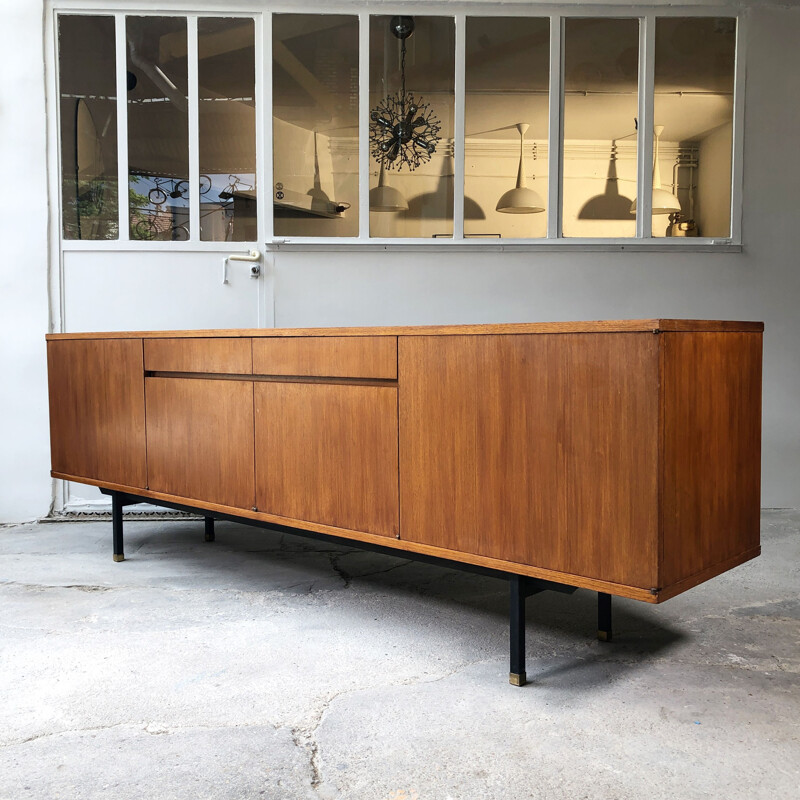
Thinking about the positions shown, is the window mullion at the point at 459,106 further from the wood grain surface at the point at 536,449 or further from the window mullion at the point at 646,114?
the wood grain surface at the point at 536,449

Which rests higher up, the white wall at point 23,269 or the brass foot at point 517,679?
the white wall at point 23,269

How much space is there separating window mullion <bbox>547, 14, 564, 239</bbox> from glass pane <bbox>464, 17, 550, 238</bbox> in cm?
3

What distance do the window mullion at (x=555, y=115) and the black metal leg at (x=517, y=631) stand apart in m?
2.64

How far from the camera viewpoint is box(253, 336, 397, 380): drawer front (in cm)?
218

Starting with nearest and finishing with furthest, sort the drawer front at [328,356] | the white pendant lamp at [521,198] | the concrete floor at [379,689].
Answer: the concrete floor at [379,689] < the drawer front at [328,356] < the white pendant lamp at [521,198]

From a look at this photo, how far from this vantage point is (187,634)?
2.39m

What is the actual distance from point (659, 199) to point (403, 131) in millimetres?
1425

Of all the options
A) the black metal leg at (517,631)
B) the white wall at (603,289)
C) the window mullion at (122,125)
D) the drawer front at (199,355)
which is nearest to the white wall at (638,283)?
the white wall at (603,289)

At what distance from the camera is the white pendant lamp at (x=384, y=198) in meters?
4.20

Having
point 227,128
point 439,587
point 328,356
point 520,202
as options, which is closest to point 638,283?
point 520,202

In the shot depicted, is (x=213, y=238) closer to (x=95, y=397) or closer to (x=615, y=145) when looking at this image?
(x=95, y=397)

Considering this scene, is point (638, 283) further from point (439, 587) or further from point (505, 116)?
point (439, 587)

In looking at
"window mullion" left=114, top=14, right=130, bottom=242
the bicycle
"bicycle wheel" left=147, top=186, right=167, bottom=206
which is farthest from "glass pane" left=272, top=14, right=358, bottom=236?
"window mullion" left=114, top=14, right=130, bottom=242

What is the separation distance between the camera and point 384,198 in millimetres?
4207
